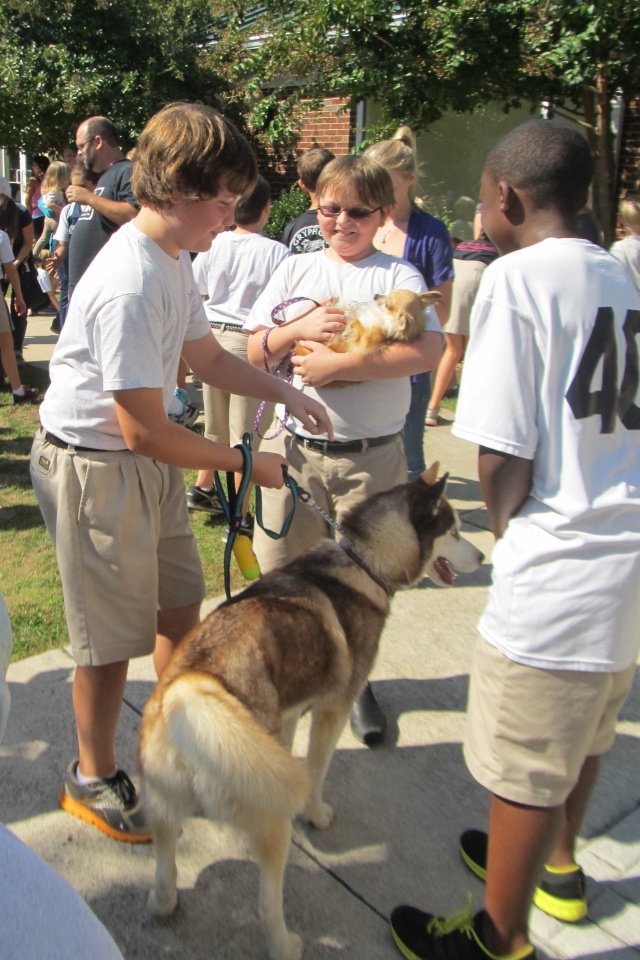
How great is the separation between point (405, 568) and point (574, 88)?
317 inches

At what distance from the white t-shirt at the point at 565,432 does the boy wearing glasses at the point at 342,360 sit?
1.20 m

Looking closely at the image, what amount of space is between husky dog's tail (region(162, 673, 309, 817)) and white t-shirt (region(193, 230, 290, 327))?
3574 mm

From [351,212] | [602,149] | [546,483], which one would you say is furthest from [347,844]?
[602,149]

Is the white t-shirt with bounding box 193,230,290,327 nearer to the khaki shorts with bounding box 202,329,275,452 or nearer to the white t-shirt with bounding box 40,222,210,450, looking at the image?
the khaki shorts with bounding box 202,329,275,452

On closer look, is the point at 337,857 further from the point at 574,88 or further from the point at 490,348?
the point at 574,88

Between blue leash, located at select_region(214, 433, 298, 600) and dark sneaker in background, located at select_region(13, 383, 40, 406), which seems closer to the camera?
blue leash, located at select_region(214, 433, 298, 600)

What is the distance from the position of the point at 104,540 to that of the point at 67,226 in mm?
Result: 6452

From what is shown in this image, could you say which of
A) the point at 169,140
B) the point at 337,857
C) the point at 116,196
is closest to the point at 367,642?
the point at 337,857

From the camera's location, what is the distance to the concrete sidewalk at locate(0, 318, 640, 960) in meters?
2.26

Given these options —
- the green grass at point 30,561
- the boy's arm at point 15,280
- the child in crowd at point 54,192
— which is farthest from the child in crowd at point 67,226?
the child in crowd at point 54,192

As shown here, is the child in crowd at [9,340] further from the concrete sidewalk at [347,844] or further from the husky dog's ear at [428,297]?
the husky dog's ear at [428,297]

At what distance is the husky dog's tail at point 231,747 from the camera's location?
190 cm

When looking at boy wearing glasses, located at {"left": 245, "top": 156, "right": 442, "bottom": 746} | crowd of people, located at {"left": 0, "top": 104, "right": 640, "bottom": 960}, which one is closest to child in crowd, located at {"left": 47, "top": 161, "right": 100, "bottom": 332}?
boy wearing glasses, located at {"left": 245, "top": 156, "right": 442, "bottom": 746}

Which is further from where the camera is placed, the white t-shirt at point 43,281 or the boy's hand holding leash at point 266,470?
the white t-shirt at point 43,281
